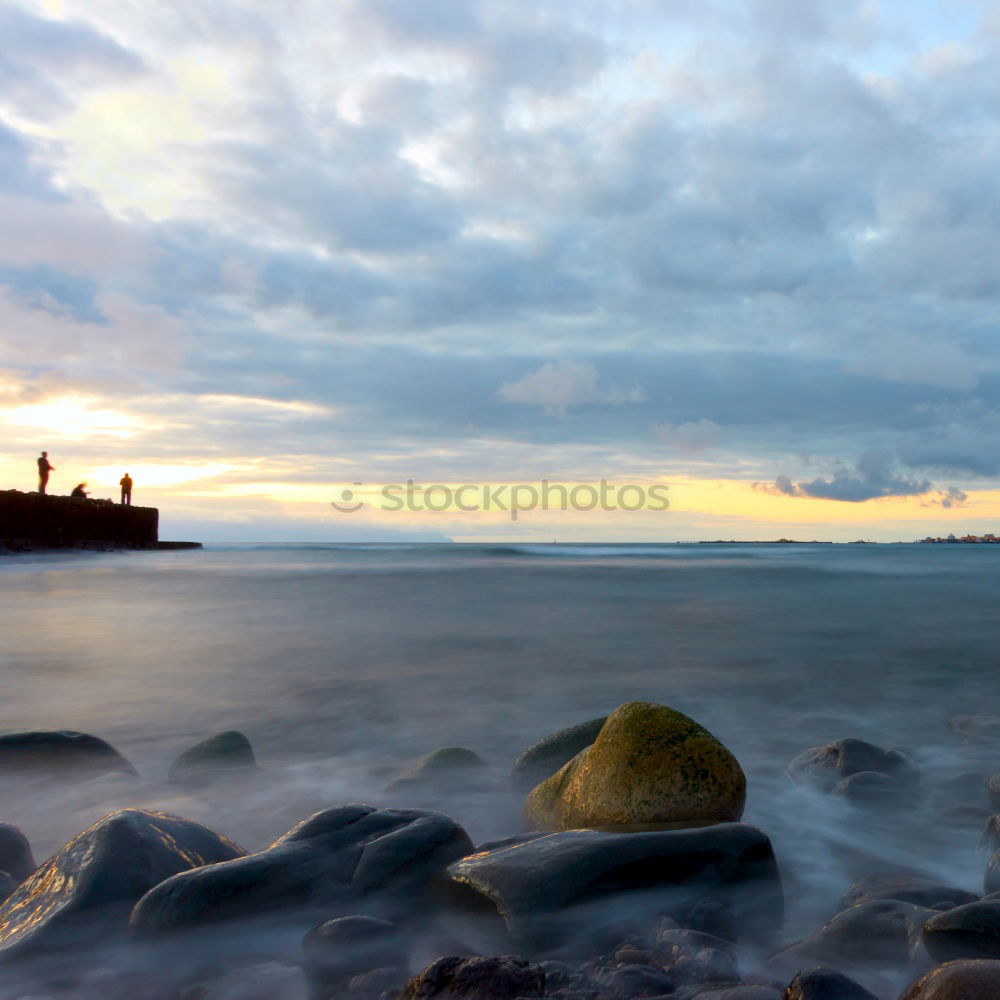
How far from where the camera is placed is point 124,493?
127 ft

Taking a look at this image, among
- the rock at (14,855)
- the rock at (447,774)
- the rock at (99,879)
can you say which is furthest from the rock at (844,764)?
the rock at (14,855)

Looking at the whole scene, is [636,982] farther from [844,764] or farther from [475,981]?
[844,764]

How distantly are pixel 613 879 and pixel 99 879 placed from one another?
1.62 metres

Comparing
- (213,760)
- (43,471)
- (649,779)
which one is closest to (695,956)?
(649,779)

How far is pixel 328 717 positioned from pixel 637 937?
3.94 metres

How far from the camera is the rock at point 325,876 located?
95.7 inches

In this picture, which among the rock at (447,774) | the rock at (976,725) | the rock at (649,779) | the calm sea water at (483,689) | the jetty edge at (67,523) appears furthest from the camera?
the jetty edge at (67,523)

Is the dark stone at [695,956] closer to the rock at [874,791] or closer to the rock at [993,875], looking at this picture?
the rock at [993,875]

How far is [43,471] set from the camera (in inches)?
1128

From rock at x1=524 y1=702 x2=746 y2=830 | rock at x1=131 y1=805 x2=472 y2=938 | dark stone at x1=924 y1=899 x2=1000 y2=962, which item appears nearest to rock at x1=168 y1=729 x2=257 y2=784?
rock at x1=131 y1=805 x2=472 y2=938

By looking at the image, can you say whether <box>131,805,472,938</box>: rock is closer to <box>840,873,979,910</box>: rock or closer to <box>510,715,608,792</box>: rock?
<box>510,715,608,792</box>: rock

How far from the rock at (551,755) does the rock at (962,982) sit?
2.24m

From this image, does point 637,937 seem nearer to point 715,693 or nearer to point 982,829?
point 982,829

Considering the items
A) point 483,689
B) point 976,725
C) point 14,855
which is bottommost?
point 483,689
